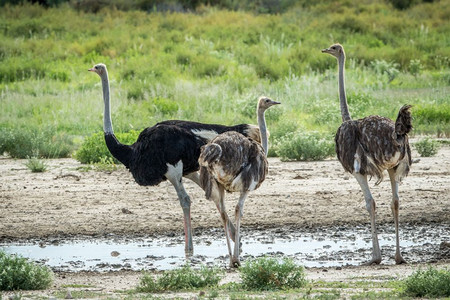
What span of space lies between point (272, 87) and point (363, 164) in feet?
37.8

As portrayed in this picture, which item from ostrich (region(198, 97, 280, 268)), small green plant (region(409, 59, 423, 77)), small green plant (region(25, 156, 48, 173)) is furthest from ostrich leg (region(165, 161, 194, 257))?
small green plant (region(409, 59, 423, 77))

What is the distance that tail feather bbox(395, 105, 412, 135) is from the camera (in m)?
7.07

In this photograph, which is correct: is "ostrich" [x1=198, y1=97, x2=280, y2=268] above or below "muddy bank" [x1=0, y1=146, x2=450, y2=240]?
above

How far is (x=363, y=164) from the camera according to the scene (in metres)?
7.48

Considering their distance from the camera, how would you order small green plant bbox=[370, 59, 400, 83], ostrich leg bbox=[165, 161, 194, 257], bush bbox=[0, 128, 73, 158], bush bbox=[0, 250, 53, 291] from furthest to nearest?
1. small green plant bbox=[370, 59, 400, 83]
2. bush bbox=[0, 128, 73, 158]
3. ostrich leg bbox=[165, 161, 194, 257]
4. bush bbox=[0, 250, 53, 291]

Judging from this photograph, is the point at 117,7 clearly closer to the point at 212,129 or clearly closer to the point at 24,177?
the point at 24,177

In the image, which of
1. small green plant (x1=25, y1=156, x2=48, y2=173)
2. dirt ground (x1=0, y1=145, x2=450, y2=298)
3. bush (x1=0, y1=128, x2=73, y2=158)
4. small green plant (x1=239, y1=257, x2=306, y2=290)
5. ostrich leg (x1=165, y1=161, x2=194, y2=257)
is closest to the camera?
small green plant (x1=239, y1=257, x2=306, y2=290)

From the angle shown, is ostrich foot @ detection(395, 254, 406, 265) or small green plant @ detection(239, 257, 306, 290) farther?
ostrich foot @ detection(395, 254, 406, 265)

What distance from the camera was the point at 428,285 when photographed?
5727 mm

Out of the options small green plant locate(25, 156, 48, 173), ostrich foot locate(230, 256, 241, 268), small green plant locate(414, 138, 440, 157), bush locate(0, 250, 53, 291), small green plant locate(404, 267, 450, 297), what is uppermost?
small green plant locate(404, 267, 450, 297)

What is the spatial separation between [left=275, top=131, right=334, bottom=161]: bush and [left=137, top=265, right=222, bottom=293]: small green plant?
6607mm

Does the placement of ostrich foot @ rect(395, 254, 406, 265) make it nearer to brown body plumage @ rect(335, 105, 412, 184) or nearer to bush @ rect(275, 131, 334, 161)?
brown body plumage @ rect(335, 105, 412, 184)

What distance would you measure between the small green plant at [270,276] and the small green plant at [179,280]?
0.85 feet

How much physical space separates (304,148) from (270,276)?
22.1 ft
